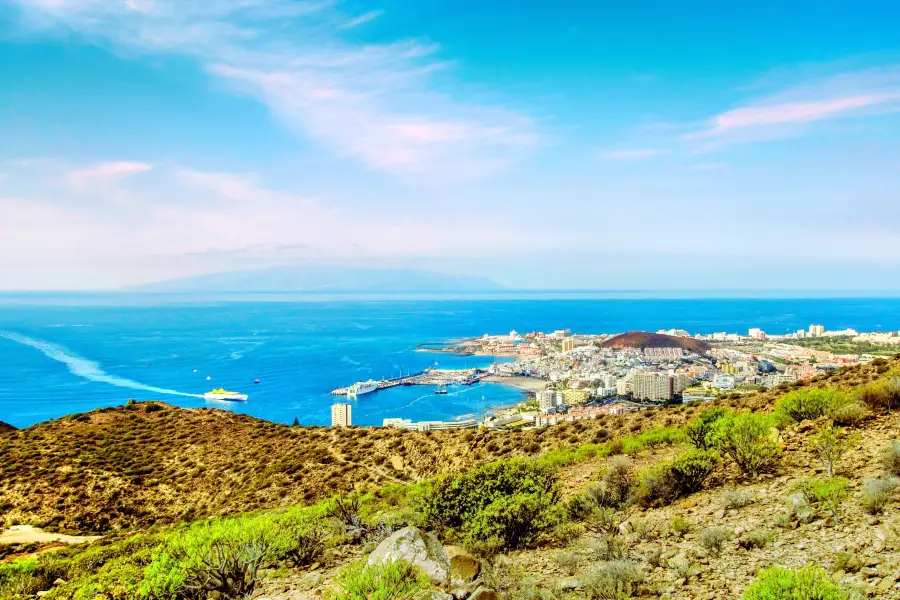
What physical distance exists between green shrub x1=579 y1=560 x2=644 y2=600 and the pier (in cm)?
5618

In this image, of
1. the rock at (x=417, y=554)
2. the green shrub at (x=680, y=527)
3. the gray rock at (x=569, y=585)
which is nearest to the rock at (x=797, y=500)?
the green shrub at (x=680, y=527)

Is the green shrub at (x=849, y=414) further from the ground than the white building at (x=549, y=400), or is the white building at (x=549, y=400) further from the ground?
the green shrub at (x=849, y=414)

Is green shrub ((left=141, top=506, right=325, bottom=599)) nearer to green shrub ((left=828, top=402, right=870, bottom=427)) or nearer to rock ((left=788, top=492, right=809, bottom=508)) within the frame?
rock ((left=788, top=492, right=809, bottom=508))

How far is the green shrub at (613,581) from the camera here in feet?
13.7

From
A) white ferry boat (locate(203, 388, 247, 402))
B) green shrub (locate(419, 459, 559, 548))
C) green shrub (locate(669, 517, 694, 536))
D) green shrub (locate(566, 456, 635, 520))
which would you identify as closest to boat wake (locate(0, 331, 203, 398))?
white ferry boat (locate(203, 388, 247, 402))

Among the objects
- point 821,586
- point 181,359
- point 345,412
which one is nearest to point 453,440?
point 821,586

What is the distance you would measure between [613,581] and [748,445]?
437cm

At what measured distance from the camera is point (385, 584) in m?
3.94

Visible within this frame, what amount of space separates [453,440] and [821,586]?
48.8ft

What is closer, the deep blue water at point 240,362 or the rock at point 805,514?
the rock at point 805,514

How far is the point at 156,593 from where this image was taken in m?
4.94

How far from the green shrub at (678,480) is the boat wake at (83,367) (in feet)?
192

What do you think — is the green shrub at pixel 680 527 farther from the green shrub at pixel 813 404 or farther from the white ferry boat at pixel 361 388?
the white ferry boat at pixel 361 388

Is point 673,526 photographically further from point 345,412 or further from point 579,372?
point 579,372
